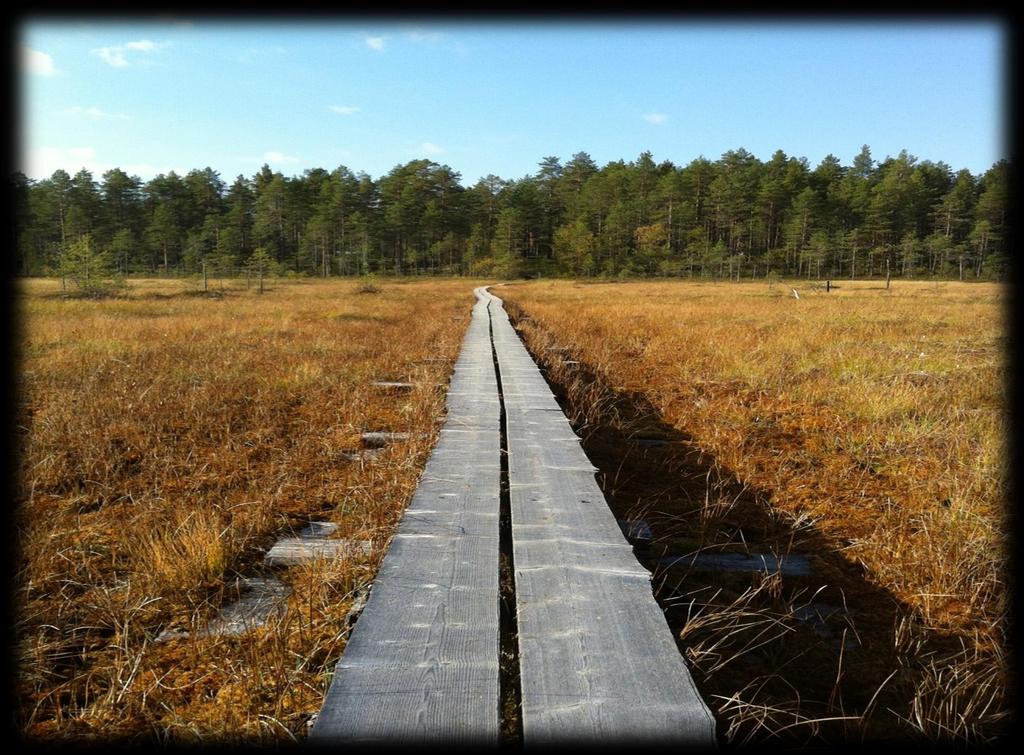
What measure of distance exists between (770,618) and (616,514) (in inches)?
46.5

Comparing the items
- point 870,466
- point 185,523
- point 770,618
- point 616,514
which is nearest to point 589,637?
point 770,618

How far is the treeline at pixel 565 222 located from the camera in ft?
247

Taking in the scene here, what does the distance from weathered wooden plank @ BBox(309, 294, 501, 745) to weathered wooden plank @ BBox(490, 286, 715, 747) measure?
0.34 ft

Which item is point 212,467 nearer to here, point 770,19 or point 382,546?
point 382,546

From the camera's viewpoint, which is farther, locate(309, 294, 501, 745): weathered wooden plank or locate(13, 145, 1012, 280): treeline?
locate(13, 145, 1012, 280): treeline

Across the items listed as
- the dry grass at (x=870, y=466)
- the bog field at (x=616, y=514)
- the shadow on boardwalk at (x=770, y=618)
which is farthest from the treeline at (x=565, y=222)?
the shadow on boardwalk at (x=770, y=618)

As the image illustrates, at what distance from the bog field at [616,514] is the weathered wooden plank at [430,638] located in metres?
0.24

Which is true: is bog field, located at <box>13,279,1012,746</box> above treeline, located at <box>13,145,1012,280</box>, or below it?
below

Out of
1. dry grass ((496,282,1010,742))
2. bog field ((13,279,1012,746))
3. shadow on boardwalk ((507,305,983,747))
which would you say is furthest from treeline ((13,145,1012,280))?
shadow on boardwalk ((507,305,983,747))

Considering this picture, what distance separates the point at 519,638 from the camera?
4.80ft

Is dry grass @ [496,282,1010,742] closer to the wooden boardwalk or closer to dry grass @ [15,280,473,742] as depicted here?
the wooden boardwalk

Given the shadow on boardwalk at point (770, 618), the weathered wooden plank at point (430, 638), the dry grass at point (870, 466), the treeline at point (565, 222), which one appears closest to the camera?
the weathered wooden plank at point (430, 638)

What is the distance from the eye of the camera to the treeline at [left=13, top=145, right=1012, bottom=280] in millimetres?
75312

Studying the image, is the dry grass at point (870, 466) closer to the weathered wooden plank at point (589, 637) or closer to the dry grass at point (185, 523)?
the weathered wooden plank at point (589, 637)
